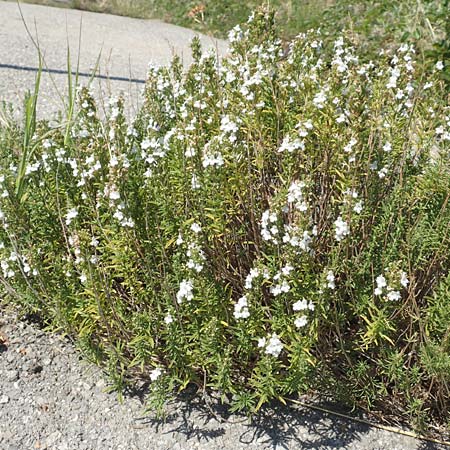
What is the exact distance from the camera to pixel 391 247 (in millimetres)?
2781

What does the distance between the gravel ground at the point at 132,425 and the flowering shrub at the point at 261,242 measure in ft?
0.46

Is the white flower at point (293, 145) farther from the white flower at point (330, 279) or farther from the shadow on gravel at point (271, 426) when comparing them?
the shadow on gravel at point (271, 426)

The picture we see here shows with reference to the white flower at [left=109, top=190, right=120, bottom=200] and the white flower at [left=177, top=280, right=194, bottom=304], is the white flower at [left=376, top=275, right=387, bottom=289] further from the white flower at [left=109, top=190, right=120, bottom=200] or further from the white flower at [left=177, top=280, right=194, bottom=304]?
the white flower at [left=109, top=190, right=120, bottom=200]

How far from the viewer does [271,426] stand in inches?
115

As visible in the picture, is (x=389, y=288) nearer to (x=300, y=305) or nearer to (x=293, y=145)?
(x=300, y=305)

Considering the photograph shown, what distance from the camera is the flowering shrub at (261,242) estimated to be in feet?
8.67

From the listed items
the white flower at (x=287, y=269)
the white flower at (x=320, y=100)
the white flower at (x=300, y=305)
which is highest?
the white flower at (x=320, y=100)

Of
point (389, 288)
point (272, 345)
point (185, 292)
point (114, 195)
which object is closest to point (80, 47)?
point (114, 195)

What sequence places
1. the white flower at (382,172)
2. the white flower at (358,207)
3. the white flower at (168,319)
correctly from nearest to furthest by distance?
the white flower at (358,207) → the white flower at (168,319) → the white flower at (382,172)

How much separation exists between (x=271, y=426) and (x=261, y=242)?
2.91ft

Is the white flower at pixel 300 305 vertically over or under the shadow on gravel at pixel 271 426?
over

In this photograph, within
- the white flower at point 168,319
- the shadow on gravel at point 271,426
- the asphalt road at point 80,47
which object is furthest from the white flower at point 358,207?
the asphalt road at point 80,47

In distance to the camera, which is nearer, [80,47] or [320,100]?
[320,100]

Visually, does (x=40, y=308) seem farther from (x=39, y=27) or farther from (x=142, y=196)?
(x=39, y=27)
